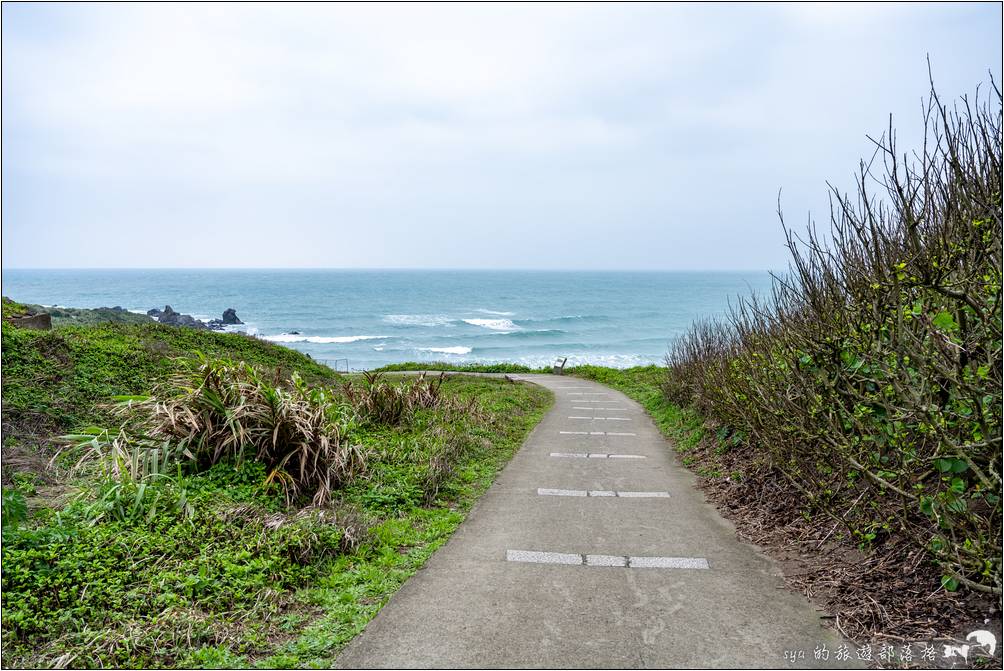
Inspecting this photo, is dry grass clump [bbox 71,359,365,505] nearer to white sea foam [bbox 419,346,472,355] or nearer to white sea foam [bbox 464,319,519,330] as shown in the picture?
white sea foam [bbox 419,346,472,355]

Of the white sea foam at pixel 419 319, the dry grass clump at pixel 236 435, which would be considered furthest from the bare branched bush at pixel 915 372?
the white sea foam at pixel 419 319

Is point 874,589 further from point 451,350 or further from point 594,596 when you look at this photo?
point 451,350

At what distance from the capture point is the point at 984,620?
11.6 ft

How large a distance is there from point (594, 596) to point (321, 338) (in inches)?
2391

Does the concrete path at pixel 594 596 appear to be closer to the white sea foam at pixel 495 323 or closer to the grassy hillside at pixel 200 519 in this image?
the grassy hillside at pixel 200 519

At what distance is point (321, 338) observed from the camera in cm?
6191

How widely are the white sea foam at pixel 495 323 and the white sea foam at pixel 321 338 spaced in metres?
14.2

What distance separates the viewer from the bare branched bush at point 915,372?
134 inches

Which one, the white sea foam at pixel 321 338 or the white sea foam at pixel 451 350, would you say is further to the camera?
the white sea foam at pixel 321 338

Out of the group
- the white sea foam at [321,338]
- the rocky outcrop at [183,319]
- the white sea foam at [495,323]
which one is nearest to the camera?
the rocky outcrop at [183,319]

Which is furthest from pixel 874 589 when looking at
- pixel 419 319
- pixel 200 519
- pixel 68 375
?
pixel 419 319

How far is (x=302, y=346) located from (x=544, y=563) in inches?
2162

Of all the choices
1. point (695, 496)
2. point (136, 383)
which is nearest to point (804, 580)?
point (695, 496)

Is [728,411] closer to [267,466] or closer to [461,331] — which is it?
[267,466]
